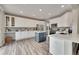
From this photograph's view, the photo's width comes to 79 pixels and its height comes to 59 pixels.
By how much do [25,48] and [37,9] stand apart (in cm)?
78

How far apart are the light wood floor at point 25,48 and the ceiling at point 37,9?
1.76 feet

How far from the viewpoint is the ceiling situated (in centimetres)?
176

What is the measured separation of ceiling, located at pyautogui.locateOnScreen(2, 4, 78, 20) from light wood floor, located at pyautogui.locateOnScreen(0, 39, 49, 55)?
0.54m

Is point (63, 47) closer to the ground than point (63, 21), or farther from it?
closer to the ground

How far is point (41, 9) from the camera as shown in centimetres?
187

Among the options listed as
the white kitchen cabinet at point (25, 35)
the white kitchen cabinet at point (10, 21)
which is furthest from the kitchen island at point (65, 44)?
the white kitchen cabinet at point (10, 21)

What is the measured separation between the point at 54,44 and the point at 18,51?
89 cm

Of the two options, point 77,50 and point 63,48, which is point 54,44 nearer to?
point 63,48

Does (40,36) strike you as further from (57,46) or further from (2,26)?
(2,26)

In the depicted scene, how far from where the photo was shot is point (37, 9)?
1.88 metres

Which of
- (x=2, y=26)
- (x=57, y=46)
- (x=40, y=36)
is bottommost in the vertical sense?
(x=57, y=46)

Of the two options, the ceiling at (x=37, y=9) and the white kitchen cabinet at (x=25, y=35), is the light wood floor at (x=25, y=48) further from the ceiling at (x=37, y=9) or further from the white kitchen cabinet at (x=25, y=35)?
the ceiling at (x=37, y=9)

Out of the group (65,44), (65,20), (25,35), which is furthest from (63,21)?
(25,35)
